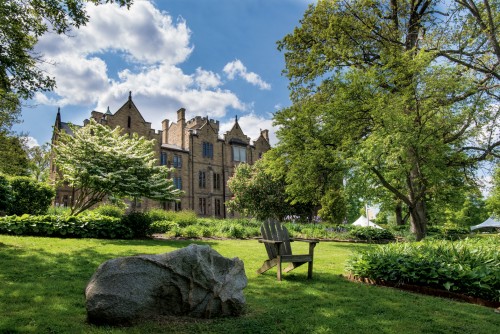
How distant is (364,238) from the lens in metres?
21.3

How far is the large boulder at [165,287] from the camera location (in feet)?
13.4

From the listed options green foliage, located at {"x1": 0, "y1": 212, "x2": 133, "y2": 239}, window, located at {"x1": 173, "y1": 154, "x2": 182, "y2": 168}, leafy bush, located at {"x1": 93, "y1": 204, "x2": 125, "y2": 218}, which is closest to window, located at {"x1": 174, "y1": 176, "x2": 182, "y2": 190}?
window, located at {"x1": 173, "y1": 154, "x2": 182, "y2": 168}

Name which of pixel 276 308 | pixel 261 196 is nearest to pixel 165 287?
pixel 276 308

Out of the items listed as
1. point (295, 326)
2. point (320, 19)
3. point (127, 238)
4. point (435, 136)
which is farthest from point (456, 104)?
point (127, 238)

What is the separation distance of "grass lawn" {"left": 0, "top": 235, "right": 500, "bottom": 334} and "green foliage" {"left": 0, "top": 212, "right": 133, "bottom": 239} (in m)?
4.81

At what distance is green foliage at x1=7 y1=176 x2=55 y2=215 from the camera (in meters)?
16.4

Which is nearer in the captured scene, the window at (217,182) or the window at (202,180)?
the window at (202,180)

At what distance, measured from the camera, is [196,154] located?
41.8 meters

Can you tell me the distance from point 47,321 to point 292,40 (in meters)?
16.0

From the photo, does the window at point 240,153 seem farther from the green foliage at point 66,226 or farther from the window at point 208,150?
the green foliage at point 66,226

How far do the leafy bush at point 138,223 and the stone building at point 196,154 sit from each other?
21012 millimetres

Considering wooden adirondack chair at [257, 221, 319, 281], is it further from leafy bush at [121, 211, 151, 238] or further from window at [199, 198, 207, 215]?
window at [199, 198, 207, 215]

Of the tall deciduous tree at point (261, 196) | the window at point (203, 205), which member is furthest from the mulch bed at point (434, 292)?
the window at point (203, 205)

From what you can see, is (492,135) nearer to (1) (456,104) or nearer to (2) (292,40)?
(1) (456,104)
